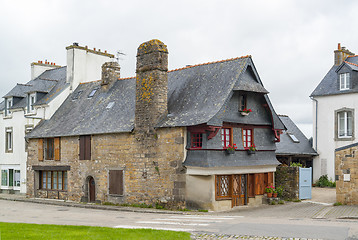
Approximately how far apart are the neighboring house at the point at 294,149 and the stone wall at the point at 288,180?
5691 millimetres

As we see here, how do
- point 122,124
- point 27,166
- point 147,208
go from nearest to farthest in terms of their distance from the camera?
point 147,208
point 122,124
point 27,166

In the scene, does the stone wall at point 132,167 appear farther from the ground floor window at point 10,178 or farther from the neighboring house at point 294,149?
the neighboring house at point 294,149

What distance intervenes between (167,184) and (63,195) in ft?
27.2

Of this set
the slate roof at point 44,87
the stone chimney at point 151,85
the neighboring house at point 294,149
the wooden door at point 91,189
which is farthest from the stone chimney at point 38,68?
the neighboring house at point 294,149

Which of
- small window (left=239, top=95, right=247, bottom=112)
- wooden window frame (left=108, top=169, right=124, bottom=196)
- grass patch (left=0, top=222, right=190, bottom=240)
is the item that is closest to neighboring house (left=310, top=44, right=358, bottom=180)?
small window (left=239, top=95, right=247, bottom=112)

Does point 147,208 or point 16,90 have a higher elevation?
point 16,90

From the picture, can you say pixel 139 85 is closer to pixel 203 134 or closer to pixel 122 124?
pixel 122 124

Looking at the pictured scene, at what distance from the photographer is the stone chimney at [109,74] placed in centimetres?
2750

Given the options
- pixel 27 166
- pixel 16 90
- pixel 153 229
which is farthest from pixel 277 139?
pixel 16 90

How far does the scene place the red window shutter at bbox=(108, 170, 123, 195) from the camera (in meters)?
22.9

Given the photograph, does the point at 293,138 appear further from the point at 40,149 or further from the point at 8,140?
the point at 8,140

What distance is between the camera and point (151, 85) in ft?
70.4

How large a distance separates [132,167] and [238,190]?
5050 millimetres

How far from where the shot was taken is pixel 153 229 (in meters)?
13.1
